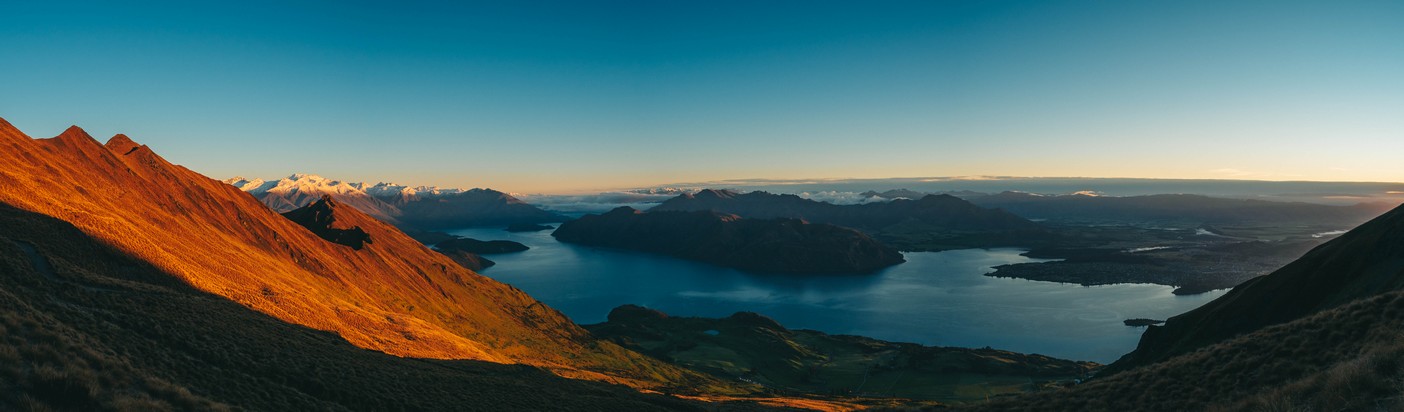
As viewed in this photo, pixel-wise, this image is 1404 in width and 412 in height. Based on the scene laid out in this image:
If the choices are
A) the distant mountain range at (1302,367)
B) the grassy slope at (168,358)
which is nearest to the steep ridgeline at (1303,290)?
the distant mountain range at (1302,367)

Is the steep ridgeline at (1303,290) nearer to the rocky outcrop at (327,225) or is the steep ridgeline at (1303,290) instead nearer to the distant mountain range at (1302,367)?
the distant mountain range at (1302,367)

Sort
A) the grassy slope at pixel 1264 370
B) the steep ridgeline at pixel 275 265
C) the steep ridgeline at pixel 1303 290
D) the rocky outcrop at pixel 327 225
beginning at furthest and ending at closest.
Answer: the rocky outcrop at pixel 327 225 < the steep ridgeline at pixel 275 265 < the steep ridgeline at pixel 1303 290 < the grassy slope at pixel 1264 370

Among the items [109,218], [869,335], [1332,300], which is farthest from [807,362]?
[109,218]

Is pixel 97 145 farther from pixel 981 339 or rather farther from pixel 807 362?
pixel 981 339

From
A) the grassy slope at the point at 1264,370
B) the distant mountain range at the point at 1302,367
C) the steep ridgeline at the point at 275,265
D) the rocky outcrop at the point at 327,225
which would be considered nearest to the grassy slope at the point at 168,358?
the steep ridgeline at the point at 275,265

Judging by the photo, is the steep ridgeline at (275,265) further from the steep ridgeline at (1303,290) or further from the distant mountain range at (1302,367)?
the steep ridgeline at (1303,290)

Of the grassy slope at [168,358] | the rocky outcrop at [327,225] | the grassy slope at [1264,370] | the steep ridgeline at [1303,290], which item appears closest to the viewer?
the grassy slope at [1264,370]

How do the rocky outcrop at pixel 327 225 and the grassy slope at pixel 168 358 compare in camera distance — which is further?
the rocky outcrop at pixel 327 225
